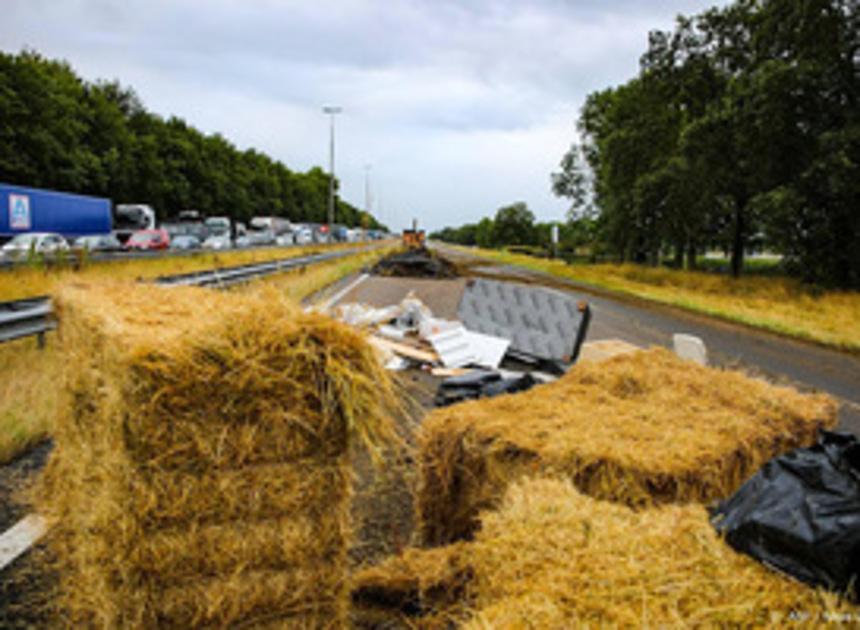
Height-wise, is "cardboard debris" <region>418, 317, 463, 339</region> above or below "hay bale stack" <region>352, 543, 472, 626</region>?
above

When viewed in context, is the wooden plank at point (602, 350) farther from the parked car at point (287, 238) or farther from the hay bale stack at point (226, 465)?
the parked car at point (287, 238)

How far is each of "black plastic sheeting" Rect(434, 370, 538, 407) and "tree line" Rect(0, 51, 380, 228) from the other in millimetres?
41102

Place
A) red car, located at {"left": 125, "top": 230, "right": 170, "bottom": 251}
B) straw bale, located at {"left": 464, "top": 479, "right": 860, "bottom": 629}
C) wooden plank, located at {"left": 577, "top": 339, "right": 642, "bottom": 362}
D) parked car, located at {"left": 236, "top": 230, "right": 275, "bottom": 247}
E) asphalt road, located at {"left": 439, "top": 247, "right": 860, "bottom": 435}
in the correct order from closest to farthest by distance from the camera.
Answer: straw bale, located at {"left": 464, "top": 479, "right": 860, "bottom": 629}
wooden plank, located at {"left": 577, "top": 339, "right": 642, "bottom": 362}
asphalt road, located at {"left": 439, "top": 247, "right": 860, "bottom": 435}
red car, located at {"left": 125, "top": 230, "right": 170, "bottom": 251}
parked car, located at {"left": 236, "top": 230, "right": 275, "bottom": 247}

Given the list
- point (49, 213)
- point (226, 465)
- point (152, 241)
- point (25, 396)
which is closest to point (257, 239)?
point (152, 241)

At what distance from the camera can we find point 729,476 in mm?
3635

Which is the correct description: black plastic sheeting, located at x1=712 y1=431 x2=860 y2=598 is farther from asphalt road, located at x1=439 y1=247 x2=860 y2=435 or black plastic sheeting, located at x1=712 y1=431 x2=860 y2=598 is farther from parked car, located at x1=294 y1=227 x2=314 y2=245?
parked car, located at x1=294 y1=227 x2=314 y2=245

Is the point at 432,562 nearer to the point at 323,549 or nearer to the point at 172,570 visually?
the point at 323,549

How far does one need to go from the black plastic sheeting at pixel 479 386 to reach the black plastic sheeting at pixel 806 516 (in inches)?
Result: 113

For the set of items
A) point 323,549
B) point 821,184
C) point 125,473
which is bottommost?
point 323,549

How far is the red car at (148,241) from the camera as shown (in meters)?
35.5

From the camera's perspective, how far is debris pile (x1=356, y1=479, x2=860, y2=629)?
2.05 meters

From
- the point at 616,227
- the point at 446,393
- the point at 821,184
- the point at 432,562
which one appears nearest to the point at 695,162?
the point at 821,184

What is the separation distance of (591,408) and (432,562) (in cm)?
159

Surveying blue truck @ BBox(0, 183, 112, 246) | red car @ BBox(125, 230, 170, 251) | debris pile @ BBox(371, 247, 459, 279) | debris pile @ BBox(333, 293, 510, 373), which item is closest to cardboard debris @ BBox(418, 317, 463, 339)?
debris pile @ BBox(333, 293, 510, 373)
